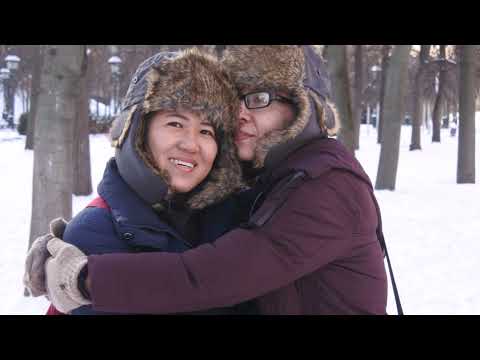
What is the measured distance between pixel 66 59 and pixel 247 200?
3809 millimetres

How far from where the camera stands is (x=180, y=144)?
7.95ft

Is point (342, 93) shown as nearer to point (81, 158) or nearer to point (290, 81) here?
point (81, 158)

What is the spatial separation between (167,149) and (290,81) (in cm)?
62

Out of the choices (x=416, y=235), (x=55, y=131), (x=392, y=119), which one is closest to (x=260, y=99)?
(x=55, y=131)

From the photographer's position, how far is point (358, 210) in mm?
2033

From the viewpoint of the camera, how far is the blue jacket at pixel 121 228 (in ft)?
6.99

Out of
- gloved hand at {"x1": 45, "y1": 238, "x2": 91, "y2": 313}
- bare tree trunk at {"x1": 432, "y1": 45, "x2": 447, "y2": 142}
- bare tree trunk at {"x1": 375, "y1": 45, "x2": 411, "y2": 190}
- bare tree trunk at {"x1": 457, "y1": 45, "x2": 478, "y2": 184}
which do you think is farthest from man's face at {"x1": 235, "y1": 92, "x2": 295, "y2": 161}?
bare tree trunk at {"x1": 432, "y1": 45, "x2": 447, "y2": 142}

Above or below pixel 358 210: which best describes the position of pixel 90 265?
below

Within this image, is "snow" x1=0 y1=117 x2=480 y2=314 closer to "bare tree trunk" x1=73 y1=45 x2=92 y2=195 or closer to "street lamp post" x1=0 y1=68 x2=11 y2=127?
"bare tree trunk" x1=73 y1=45 x2=92 y2=195

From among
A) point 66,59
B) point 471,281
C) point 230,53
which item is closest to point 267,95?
point 230,53

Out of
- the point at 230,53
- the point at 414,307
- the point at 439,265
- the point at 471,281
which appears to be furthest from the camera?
the point at 439,265

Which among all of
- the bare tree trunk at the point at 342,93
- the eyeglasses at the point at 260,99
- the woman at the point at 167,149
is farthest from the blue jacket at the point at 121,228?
the bare tree trunk at the point at 342,93

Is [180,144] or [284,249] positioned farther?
[180,144]
